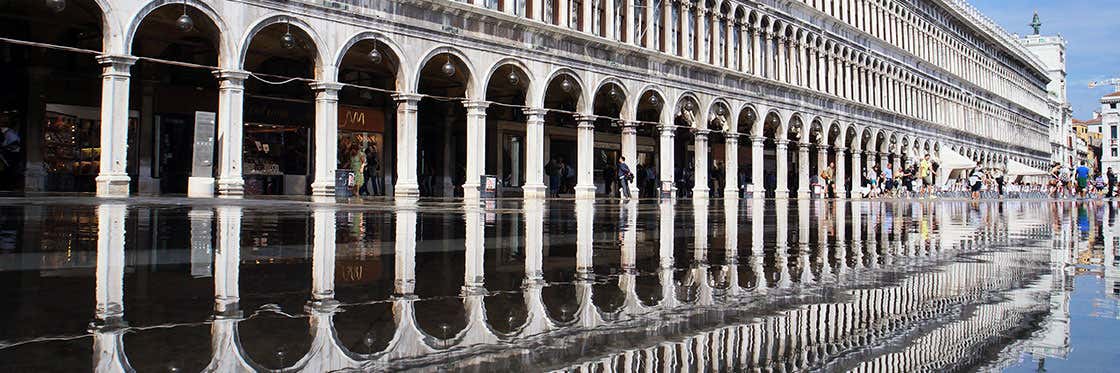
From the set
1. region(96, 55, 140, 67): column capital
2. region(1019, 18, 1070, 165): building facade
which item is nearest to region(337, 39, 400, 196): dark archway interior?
region(96, 55, 140, 67): column capital

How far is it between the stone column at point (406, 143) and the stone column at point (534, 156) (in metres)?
4.12

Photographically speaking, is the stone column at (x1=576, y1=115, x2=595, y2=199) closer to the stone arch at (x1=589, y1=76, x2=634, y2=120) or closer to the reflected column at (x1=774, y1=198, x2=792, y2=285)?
the stone arch at (x1=589, y1=76, x2=634, y2=120)

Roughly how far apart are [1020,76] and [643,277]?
8263cm

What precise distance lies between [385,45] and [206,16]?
4.42m

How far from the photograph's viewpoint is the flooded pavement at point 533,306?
2.25m

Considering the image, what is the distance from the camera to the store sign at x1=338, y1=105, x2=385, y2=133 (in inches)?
1031

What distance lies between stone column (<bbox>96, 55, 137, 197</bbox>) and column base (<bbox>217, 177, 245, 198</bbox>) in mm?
1869

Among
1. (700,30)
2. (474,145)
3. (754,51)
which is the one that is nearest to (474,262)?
(474,145)

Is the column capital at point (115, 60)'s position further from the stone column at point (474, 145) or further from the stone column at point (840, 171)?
the stone column at point (840, 171)

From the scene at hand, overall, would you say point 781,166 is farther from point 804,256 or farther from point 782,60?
point 804,256

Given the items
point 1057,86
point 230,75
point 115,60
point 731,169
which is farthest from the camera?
point 1057,86

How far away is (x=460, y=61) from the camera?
22500 millimetres

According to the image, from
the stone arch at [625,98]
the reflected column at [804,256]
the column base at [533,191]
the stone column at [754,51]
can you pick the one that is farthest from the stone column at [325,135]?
the stone column at [754,51]

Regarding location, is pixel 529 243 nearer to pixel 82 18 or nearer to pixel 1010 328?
pixel 1010 328
